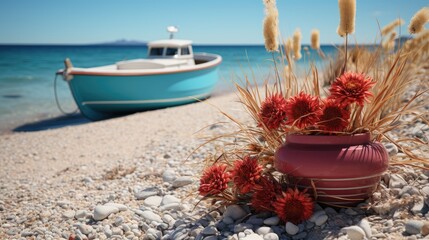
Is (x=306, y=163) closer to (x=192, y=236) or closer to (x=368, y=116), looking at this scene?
(x=368, y=116)

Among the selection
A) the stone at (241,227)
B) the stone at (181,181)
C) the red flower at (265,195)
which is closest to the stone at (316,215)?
the red flower at (265,195)

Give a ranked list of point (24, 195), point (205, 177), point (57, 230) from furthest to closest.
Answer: point (24, 195)
point (57, 230)
point (205, 177)

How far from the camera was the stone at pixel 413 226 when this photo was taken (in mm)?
2076

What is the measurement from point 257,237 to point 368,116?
970 mm

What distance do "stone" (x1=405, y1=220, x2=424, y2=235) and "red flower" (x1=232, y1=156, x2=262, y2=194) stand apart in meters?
0.83

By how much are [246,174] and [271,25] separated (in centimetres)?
87

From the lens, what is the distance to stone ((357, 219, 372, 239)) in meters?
2.17

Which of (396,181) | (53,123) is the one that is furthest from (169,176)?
(53,123)

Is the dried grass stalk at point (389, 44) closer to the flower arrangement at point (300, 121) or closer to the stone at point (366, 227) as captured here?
the flower arrangement at point (300, 121)

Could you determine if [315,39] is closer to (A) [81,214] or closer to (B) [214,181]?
(B) [214,181]

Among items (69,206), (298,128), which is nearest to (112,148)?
(69,206)

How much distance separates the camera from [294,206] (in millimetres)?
2322

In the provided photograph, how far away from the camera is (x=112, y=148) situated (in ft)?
19.8

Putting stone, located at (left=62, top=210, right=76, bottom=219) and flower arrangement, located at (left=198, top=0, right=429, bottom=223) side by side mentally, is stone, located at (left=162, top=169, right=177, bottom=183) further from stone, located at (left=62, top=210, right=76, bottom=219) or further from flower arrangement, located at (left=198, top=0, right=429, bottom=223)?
flower arrangement, located at (left=198, top=0, right=429, bottom=223)
